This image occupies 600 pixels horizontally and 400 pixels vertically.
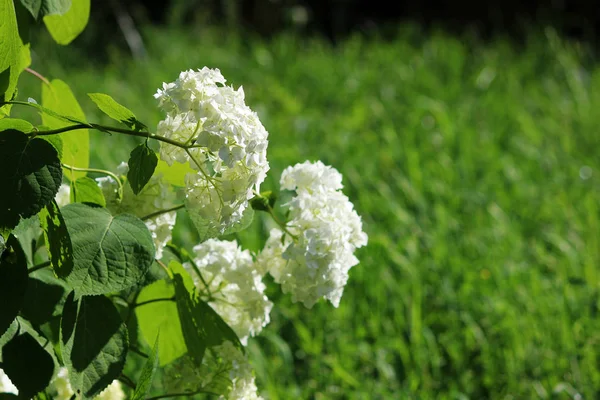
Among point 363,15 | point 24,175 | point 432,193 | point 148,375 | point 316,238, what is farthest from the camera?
point 363,15

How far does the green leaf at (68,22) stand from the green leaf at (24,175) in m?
0.41

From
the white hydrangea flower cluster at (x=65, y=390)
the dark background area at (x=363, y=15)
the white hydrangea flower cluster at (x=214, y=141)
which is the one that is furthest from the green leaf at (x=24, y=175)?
the dark background area at (x=363, y=15)

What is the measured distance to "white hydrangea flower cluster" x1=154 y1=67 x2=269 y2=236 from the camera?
39.9 inches

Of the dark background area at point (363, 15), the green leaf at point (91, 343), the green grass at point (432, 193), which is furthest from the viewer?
the dark background area at point (363, 15)

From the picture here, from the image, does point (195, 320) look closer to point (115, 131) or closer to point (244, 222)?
point (244, 222)

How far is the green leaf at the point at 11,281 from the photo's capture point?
1.01 meters

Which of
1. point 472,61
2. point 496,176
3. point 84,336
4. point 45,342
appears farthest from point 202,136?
point 472,61

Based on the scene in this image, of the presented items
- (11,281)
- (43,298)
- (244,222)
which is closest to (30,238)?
(43,298)

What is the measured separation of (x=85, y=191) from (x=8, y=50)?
24 centimetres

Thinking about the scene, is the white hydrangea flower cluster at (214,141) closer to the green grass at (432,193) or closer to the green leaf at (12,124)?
the green leaf at (12,124)

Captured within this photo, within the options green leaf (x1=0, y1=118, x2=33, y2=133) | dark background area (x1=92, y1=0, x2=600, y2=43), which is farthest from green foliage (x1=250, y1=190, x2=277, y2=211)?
dark background area (x1=92, y1=0, x2=600, y2=43)

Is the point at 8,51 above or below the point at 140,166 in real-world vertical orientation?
above

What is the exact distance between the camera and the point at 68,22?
1355 millimetres

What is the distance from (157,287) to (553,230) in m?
2.22
